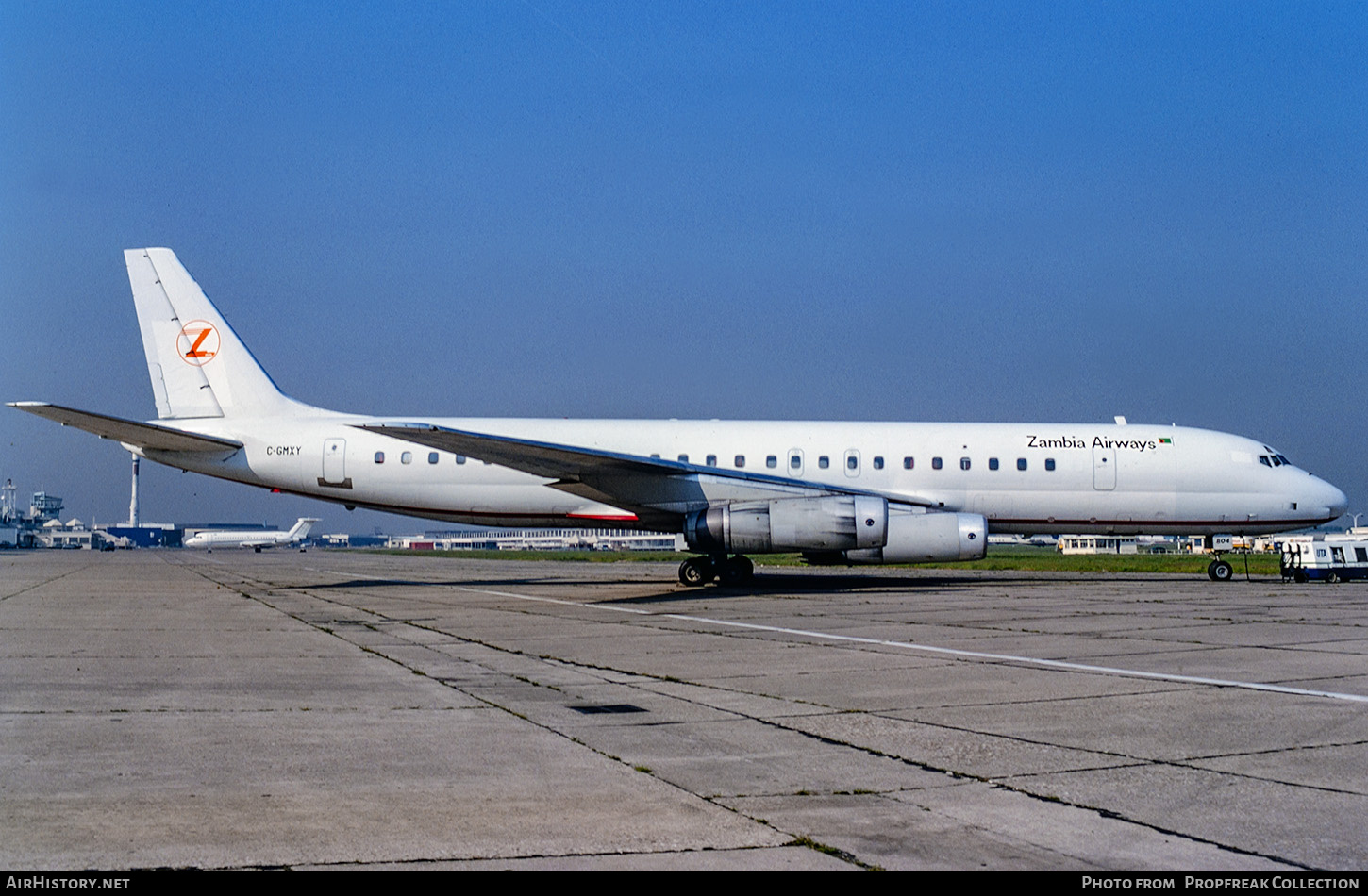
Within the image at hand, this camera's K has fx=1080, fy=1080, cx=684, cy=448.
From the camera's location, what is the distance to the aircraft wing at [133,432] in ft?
64.8

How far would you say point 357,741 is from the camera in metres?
6.24

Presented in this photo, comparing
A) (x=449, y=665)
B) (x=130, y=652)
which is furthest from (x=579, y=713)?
(x=130, y=652)

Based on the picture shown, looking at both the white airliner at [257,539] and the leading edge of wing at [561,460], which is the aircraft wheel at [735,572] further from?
the white airliner at [257,539]

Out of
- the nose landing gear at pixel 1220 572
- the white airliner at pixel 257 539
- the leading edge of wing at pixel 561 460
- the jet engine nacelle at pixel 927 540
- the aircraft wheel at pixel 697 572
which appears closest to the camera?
the leading edge of wing at pixel 561 460

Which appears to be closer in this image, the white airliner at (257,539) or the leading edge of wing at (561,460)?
the leading edge of wing at (561,460)

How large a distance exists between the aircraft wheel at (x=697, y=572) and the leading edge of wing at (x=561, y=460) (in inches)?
81.5

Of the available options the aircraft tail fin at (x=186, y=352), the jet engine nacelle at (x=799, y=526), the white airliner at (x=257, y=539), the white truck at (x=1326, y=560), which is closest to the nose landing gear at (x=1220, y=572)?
the white truck at (x=1326, y=560)

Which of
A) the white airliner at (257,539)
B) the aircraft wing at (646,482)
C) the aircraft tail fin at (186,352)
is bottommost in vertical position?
the white airliner at (257,539)

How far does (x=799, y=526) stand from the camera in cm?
2072

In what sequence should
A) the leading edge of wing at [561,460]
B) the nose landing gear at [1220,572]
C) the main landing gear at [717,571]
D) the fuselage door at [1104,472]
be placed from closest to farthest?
1. the leading edge of wing at [561,460]
2. the main landing gear at [717,571]
3. the fuselage door at [1104,472]
4. the nose landing gear at [1220,572]

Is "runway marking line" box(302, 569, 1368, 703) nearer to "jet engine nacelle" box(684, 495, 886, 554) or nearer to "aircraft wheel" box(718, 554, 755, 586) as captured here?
"jet engine nacelle" box(684, 495, 886, 554)

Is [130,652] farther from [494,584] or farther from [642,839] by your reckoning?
[494,584]

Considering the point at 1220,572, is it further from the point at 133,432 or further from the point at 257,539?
the point at 257,539

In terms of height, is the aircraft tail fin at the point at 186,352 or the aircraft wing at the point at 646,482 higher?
the aircraft tail fin at the point at 186,352
